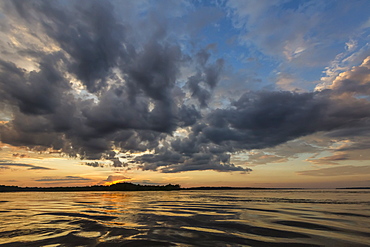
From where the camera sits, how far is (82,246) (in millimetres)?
8750

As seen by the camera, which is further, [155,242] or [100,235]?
[100,235]

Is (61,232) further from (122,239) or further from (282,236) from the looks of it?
(282,236)

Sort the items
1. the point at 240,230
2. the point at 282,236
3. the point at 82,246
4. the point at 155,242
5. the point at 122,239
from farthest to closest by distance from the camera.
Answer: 1. the point at 240,230
2. the point at 282,236
3. the point at 122,239
4. the point at 155,242
5. the point at 82,246

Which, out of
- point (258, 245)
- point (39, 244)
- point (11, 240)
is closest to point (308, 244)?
point (258, 245)

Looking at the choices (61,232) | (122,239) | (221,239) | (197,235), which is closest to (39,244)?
(61,232)

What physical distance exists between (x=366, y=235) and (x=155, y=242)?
1140cm

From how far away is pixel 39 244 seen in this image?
9.02m

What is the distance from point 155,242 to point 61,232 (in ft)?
20.3

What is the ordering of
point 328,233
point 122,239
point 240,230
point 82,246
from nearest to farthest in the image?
point 82,246 < point 122,239 < point 328,233 < point 240,230

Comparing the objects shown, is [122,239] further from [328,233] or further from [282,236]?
[328,233]

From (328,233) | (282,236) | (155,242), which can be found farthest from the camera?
(328,233)

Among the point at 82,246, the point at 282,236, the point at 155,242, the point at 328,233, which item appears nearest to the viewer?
the point at 82,246

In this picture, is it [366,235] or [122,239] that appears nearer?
[122,239]

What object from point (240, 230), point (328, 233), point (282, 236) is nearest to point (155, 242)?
point (240, 230)
